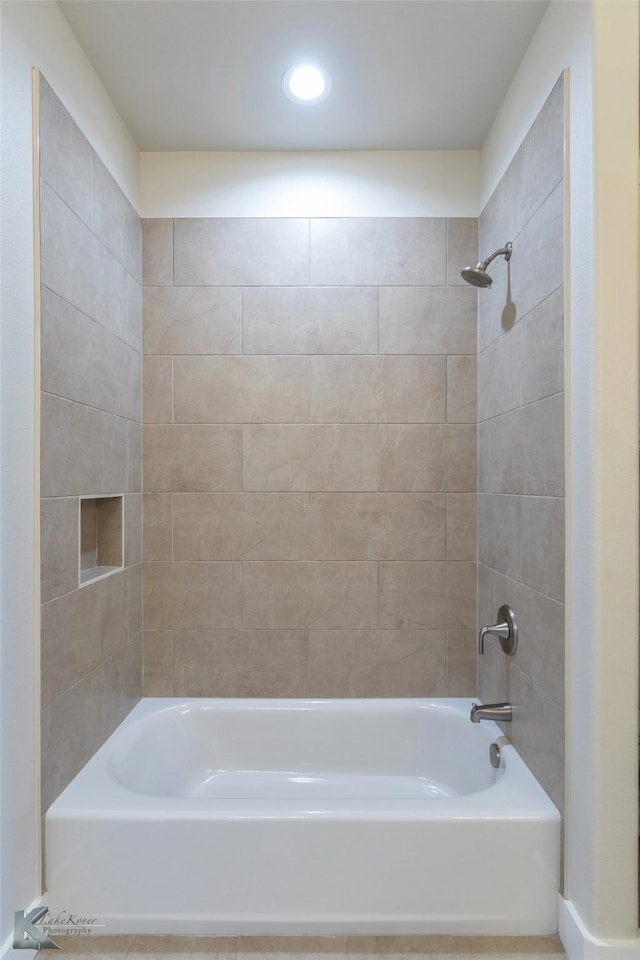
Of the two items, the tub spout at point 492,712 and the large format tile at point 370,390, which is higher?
the large format tile at point 370,390

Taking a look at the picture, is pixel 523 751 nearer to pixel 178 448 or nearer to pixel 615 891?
pixel 615 891

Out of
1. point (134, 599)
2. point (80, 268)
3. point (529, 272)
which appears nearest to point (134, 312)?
point (80, 268)

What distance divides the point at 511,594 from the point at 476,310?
1.13 meters

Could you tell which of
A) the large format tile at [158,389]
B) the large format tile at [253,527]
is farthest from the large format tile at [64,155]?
the large format tile at [253,527]

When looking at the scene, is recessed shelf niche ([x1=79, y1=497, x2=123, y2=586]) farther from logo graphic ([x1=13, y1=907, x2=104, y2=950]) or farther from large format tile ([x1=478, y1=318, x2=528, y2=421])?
large format tile ([x1=478, y1=318, x2=528, y2=421])

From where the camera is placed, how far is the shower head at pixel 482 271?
1909mm

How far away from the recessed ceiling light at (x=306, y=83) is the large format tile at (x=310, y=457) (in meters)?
1.13

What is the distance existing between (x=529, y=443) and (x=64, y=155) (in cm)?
159

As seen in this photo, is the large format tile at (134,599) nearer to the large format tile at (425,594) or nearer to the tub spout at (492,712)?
the large format tile at (425,594)

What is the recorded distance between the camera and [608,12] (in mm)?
1317

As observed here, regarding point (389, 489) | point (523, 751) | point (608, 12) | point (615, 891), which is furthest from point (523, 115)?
point (615, 891)

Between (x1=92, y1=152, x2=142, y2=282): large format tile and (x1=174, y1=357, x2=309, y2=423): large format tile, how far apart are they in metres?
0.43

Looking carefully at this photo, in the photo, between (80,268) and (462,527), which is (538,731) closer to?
(462,527)

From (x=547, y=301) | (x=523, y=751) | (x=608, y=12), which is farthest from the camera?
(x=523, y=751)
